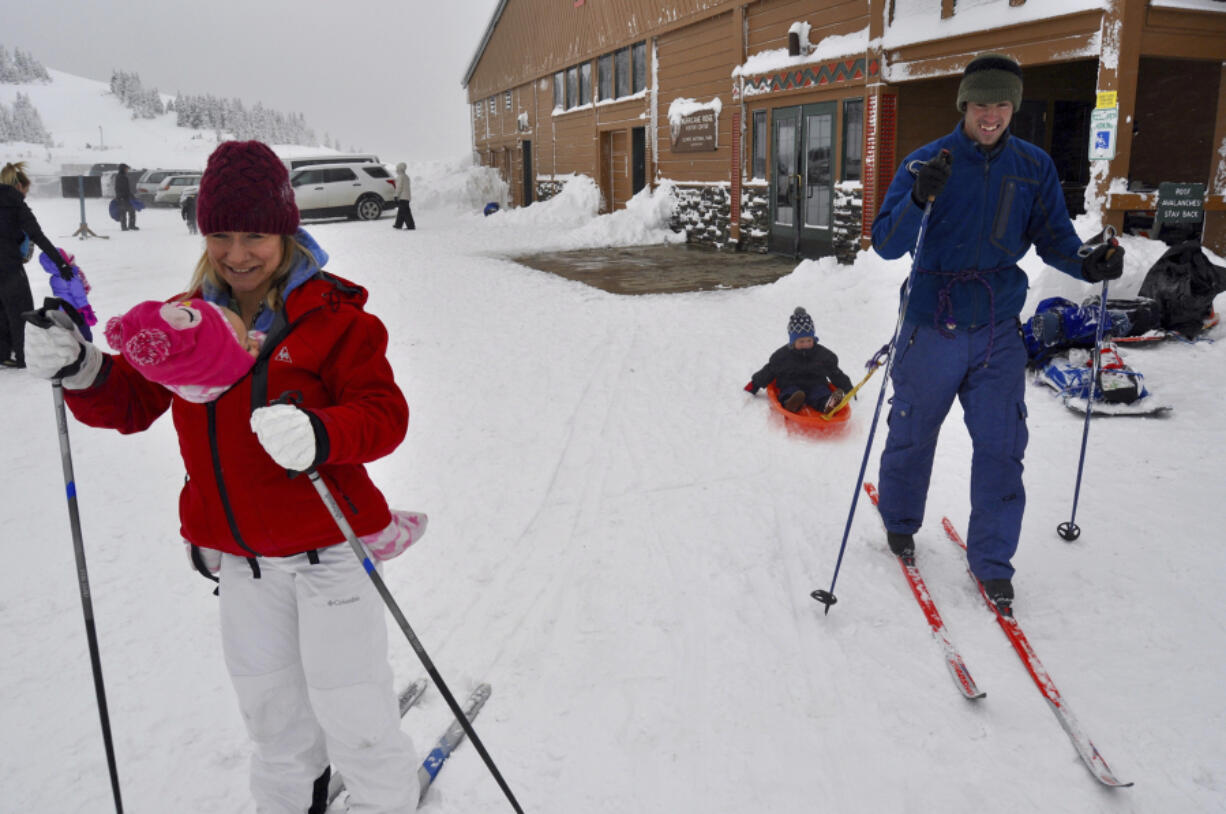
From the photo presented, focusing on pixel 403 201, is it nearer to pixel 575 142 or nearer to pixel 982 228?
pixel 575 142

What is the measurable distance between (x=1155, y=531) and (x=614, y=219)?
50.7ft

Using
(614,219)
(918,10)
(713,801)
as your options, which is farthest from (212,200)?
(614,219)

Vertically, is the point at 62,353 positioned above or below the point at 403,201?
below

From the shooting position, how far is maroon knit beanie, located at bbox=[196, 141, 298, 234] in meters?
1.94

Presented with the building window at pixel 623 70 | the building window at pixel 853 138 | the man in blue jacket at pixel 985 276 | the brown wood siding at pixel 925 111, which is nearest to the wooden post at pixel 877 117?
the brown wood siding at pixel 925 111

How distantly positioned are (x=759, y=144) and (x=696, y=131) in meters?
2.23

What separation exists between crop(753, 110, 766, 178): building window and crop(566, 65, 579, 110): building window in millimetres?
9881

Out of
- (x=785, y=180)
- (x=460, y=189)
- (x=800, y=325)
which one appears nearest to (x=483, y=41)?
(x=460, y=189)

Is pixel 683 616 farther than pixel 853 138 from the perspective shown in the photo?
No

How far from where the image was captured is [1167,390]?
6031 millimetres

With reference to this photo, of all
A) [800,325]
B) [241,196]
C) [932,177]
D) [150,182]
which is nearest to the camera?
[241,196]

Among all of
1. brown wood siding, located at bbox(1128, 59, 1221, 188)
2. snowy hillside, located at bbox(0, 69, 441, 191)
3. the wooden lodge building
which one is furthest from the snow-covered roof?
snowy hillside, located at bbox(0, 69, 441, 191)

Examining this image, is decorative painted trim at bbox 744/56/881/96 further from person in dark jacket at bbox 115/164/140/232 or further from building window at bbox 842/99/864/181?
person in dark jacket at bbox 115/164/140/232

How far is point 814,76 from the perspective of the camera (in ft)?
41.6
